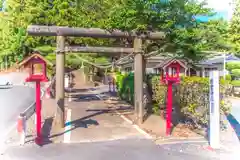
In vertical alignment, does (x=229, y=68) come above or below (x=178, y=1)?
below

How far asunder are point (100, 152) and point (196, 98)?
11.6ft

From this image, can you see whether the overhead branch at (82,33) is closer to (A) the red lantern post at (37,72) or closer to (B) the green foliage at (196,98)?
(A) the red lantern post at (37,72)

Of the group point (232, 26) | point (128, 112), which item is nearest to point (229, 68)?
point (232, 26)

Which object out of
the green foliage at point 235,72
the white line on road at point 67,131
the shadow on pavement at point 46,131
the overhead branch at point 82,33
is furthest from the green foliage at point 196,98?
the green foliage at point 235,72

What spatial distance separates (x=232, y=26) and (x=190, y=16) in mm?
24141

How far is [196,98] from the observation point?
Result: 8.05 meters

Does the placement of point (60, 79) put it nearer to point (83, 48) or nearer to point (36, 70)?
point (83, 48)

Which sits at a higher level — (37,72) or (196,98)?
(37,72)

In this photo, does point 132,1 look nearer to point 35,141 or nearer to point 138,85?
point 138,85

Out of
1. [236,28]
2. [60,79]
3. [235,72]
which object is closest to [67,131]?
[60,79]

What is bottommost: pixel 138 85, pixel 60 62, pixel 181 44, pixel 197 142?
pixel 197 142

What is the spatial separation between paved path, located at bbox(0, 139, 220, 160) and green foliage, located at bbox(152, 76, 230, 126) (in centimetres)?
190

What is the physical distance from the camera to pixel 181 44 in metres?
9.88

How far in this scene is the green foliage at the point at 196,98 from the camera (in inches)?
299
